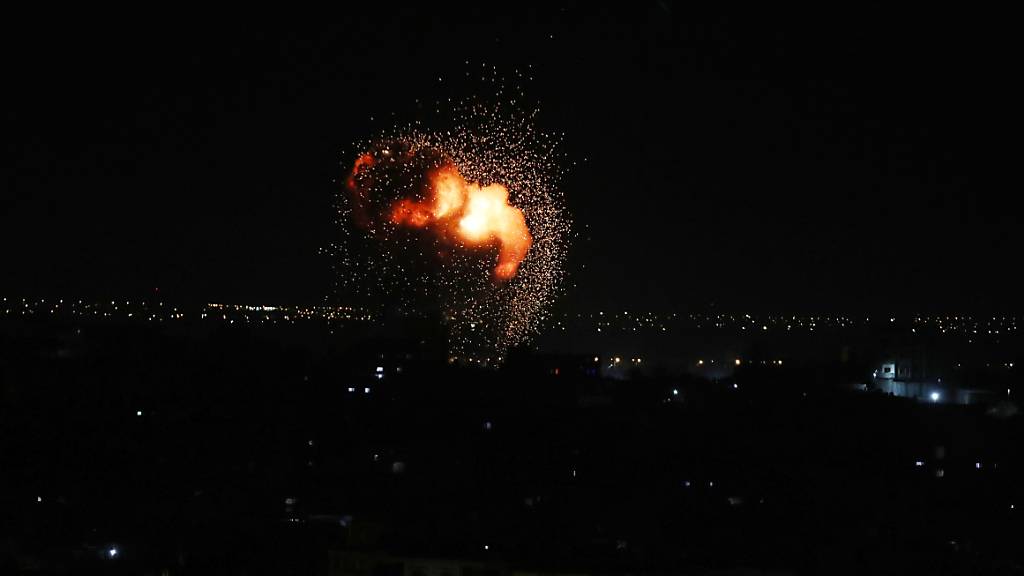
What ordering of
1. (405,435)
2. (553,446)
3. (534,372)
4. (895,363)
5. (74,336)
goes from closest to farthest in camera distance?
1. (553,446)
2. (405,435)
3. (534,372)
4. (74,336)
5. (895,363)

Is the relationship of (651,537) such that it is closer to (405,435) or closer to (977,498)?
(977,498)

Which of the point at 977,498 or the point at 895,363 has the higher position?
the point at 895,363

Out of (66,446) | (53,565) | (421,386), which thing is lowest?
(53,565)

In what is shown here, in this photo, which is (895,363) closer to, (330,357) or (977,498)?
(330,357)

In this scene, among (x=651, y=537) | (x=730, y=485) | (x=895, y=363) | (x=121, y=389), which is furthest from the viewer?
(x=895, y=363)

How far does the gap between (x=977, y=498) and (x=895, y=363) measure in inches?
715

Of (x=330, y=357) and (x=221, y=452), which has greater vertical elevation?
(x=330, y=357)

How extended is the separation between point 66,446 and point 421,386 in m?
9.52

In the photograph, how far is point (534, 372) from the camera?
29.1m

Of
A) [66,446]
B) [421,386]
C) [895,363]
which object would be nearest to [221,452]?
[66,446]

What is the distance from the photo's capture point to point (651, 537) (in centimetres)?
1395

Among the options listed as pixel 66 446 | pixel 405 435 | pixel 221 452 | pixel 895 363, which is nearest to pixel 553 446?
pixel 405 435

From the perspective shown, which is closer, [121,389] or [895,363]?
[121,389]

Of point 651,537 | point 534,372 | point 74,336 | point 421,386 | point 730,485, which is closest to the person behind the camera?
point 651,537
